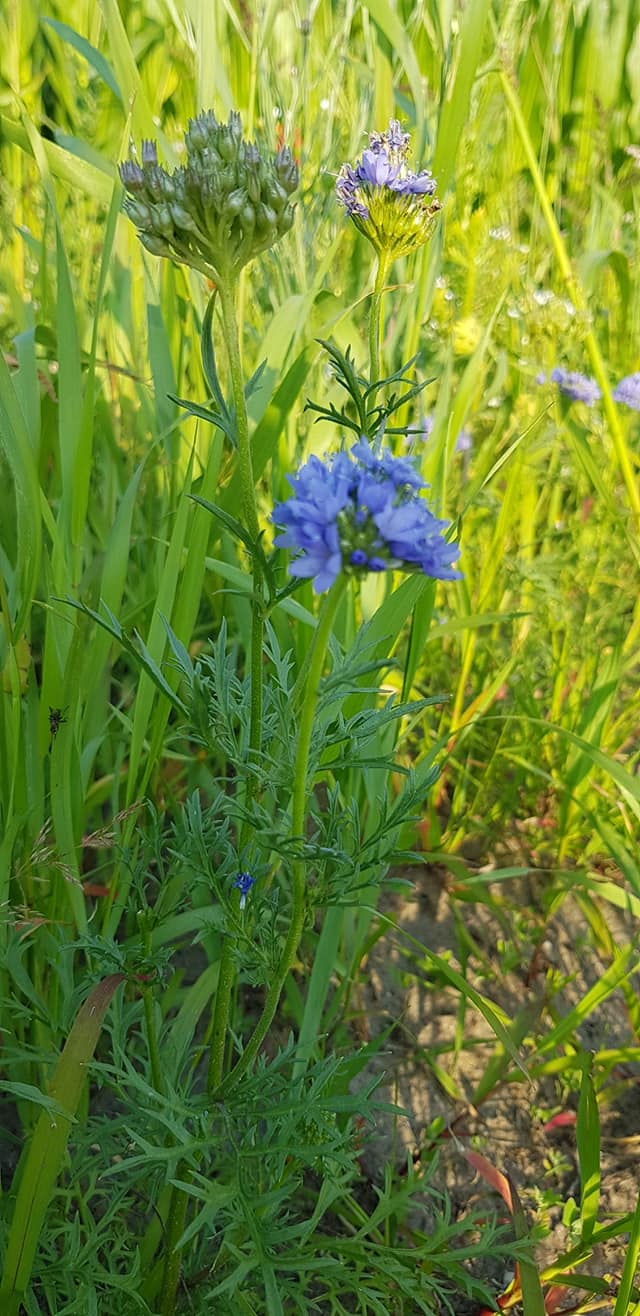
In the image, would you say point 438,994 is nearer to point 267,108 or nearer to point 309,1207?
point 309,1207

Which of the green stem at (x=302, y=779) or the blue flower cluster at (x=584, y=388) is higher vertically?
the blue flower cluster at (x=584, y=388)

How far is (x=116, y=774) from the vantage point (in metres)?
1.15

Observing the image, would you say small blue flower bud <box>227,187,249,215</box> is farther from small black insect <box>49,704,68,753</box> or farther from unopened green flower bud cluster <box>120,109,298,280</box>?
small black insect <box>49,704,68,753</box>

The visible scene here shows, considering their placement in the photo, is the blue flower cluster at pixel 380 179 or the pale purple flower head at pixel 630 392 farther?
the pale purple flower head at pixel 630 392

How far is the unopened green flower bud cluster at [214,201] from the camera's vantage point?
0.76m

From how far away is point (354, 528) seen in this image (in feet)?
2.09

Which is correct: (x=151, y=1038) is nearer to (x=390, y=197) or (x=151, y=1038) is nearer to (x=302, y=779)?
(x=302, y=779)

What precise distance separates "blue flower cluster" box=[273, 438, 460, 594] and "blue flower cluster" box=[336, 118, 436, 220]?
0.43m

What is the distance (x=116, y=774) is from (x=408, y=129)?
3.74 ft

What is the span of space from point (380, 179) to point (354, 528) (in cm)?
49

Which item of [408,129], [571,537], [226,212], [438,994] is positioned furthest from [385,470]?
[571,537]

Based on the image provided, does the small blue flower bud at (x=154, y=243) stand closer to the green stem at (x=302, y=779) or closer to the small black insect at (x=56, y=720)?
the green stem at (x=302, y=779)

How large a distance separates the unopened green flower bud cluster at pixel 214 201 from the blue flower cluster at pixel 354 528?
239 millimetres

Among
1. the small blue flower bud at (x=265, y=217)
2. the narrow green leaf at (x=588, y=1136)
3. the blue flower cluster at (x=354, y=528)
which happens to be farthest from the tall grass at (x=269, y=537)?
the small blue flower bud at (x=265, y=217)
